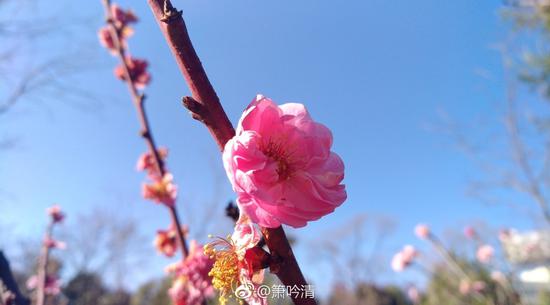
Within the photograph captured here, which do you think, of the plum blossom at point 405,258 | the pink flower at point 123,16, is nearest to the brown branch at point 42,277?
the pink flower at point 123,16

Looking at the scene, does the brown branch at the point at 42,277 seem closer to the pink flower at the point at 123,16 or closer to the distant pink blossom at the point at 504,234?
the pink flower at the point at 123,16

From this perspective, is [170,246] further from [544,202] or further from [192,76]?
[544,202]

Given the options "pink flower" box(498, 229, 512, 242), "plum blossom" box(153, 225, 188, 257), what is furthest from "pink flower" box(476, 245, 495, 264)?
"plum blossom" box(153, 225, 188, 257)

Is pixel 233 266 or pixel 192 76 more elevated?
pixel 192 76

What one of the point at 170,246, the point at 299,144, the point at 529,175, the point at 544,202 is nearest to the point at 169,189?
Answer: the point at 170,246

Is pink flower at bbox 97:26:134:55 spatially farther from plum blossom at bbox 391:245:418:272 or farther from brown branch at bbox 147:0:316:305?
plum blossom at bbox 391:245:418:272

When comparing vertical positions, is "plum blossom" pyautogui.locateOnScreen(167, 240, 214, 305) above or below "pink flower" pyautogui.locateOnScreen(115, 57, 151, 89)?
below
